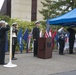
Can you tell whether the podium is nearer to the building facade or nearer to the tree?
the tree

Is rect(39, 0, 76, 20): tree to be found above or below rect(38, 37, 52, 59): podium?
above

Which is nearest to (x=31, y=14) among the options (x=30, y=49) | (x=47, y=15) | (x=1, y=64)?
(x=47, y=15)

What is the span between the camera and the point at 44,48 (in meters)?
13.4

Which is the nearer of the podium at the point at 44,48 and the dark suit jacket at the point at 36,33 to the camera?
the podium at the point at 44,48

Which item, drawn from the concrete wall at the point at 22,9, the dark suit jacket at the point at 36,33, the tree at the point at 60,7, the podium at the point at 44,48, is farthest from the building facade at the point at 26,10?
the podium at the point at 44,48

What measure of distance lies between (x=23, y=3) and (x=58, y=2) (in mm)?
13849

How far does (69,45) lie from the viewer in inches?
655

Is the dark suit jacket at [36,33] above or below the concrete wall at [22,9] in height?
below

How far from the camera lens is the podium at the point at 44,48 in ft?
43.9

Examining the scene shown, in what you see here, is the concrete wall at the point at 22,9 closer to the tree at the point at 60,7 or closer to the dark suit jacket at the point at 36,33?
the tree at the point at 60,7

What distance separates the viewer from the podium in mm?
13391

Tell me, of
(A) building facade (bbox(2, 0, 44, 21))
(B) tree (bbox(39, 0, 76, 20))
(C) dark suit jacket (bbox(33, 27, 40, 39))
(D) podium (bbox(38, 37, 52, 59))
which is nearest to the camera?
(D) podium (bbox(38, 37, 52, 59))

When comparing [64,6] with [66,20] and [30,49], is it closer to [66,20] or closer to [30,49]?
[30,49]

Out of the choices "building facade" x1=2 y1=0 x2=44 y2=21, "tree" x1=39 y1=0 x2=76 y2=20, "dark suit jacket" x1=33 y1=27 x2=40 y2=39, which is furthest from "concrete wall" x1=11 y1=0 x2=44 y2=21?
"dark suit jacket" x1=33 y1=27 x2=40 y2=39
